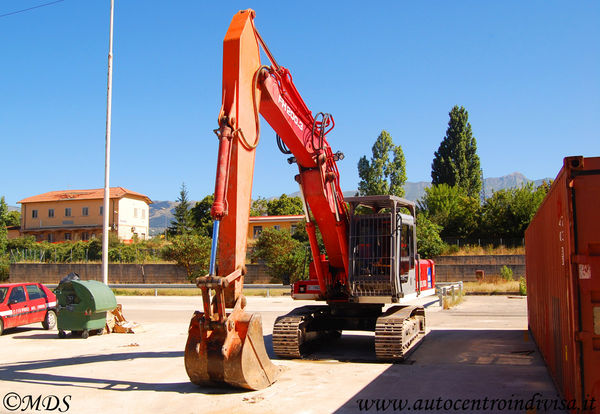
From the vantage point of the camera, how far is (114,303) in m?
16.4

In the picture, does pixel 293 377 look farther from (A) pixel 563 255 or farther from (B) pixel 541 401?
(A) pixel 563 255

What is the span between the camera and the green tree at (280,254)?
38.2m

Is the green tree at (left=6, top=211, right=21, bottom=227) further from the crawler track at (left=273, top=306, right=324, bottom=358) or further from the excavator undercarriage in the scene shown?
the crawler track at (left=273, top=306, right=324, bottom=358)

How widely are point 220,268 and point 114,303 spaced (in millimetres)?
9140

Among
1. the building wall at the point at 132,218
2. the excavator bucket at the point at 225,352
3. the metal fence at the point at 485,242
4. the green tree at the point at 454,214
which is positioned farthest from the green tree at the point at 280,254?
the building wall at the point at 132,218

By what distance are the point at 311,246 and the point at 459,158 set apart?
6233cm

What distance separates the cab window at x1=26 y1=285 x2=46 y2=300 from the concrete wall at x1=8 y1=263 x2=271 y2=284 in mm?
23110

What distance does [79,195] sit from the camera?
7619 centimetres

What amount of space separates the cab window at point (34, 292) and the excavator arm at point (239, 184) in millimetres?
10685

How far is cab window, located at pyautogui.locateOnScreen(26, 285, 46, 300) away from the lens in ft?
57.5

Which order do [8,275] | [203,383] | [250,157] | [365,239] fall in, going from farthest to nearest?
[8,275] → [365,239] → [250,157] → [203,383]

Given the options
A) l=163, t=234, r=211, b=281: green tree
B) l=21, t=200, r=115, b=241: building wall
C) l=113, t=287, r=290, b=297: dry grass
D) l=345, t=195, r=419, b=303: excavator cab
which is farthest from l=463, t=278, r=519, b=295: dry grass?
l=21, t=200, r=115, b=241: building wall

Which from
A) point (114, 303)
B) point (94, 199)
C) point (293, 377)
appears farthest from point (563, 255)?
point (94, 199)

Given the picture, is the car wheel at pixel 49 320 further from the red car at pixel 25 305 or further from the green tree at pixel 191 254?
the green tree at pixel 191 254
